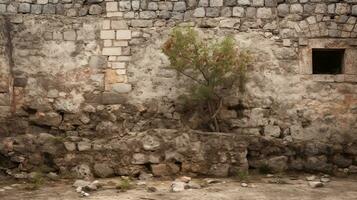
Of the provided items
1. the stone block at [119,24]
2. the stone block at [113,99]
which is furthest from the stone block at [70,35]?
the stone block at [113,99]

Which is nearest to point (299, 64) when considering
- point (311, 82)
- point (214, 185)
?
point (311, 82)

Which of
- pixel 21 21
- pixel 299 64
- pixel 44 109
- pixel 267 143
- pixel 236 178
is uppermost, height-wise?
pixel 21 21

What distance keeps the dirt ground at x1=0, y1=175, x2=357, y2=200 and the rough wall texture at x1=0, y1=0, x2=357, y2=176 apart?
3.66ft

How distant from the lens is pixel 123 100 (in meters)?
7.60

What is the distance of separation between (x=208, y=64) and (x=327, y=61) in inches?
89.4

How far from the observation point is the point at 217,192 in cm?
589

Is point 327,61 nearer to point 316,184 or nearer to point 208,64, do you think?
point 208,64

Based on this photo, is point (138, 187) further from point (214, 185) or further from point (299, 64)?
point (299, 64)

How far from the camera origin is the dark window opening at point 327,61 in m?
7.65

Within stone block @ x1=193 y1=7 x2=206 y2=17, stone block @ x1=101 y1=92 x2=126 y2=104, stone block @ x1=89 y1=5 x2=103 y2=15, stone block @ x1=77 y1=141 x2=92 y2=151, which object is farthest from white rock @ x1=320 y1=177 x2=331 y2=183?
stone block @ x1=89 y1=5 x2=103 y2=15

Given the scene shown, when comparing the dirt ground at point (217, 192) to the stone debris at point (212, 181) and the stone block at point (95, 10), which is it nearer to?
the stone debris at point (212, 181)

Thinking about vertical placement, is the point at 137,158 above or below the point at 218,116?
below

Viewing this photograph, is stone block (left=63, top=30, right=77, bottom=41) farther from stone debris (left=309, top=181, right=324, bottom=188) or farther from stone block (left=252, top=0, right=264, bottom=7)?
stone debris (left=309, top=181, right=324, bottom=188)

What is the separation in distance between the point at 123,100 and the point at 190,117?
1.15 meters
